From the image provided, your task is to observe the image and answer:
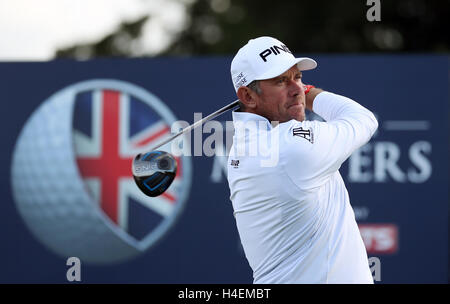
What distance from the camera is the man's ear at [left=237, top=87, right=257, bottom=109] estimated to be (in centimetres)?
322

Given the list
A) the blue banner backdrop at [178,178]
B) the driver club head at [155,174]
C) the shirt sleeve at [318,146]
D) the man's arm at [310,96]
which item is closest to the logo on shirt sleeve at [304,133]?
the shirt sleeve at [318,146]

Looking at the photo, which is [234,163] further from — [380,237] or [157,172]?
[380,237]

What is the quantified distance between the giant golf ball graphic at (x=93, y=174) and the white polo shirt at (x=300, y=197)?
136 inches

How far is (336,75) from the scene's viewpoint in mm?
6590

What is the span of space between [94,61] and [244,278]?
240 centimetres

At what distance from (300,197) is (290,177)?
0.09 metres

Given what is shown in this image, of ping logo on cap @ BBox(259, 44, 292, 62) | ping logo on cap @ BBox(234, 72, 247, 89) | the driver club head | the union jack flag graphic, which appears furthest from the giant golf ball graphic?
ping logo on cap @ BBox(259, 44, 292, 62)

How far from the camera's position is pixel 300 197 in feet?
9.73

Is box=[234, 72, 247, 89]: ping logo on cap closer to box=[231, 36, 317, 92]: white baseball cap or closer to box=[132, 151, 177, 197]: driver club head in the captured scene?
box=[231, 36, 317, 92]: white baseball cap

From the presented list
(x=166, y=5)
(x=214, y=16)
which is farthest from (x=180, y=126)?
(x=166, y=5)

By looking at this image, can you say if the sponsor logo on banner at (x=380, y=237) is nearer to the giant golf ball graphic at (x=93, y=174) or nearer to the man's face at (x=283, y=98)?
the giant golf ball graphic at (x=93, y=174)

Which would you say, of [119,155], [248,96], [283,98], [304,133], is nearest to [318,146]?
[304,133]

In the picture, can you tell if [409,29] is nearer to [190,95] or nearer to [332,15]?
[332,15]

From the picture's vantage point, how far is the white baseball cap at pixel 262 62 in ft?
10.2
